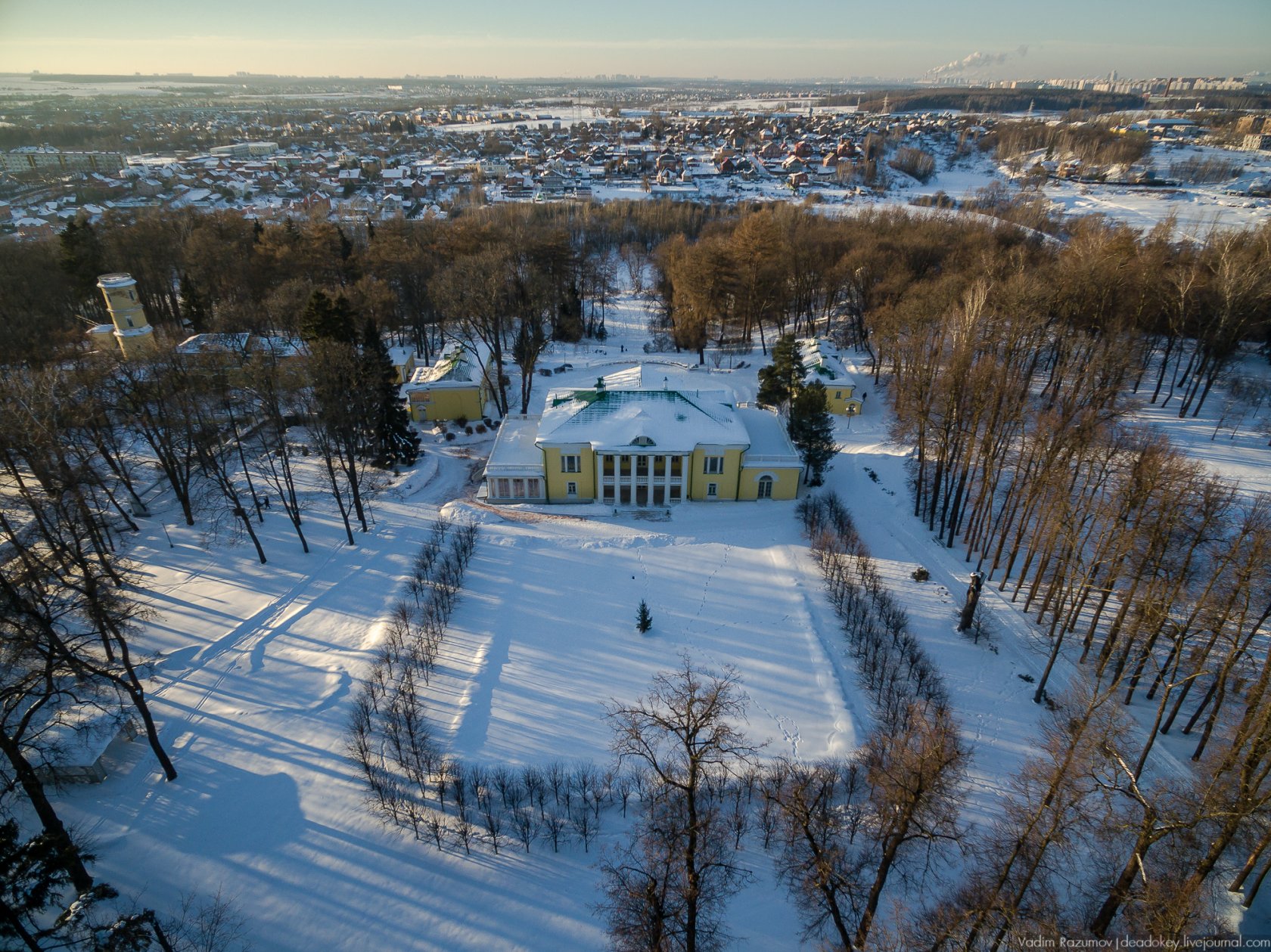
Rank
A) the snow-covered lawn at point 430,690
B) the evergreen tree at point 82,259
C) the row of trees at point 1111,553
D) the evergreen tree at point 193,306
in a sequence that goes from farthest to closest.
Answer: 1. the evergreen tree at point 193,306
2. the evergreen tree at point 82,259
3. the snow-covered lawn at point 430,690
4. the row of trees at point 1111,553

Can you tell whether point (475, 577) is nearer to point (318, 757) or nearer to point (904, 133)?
point (318, 757)

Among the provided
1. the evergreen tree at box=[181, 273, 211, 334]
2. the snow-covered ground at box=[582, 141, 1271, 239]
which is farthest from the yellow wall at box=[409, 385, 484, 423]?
the snow-covered ground at box=[582, 141, 1271, 239]

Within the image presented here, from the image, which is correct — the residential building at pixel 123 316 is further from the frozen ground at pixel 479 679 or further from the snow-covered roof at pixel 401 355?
the frozen ground at pixel 479 679

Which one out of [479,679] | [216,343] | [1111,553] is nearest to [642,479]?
[479,679]

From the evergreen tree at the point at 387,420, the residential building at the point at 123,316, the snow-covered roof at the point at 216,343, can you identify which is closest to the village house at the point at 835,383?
the evergreen tree at the point at 387,420

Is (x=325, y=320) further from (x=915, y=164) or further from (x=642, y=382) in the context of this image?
(x=915, y=164)
